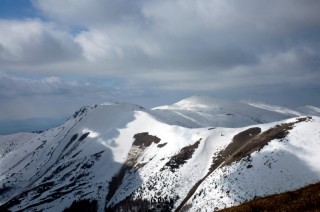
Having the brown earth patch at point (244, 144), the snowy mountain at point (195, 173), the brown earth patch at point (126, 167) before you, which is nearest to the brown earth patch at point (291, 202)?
the snowy mountain at point (195, 173)

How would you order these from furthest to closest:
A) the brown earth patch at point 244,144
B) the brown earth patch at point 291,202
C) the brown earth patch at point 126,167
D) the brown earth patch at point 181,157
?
the brown earth patch at point 126,167, the brown earth patch at point 181,157, the brown earth patch at point 244,144, the brown earth patch at point 291,202

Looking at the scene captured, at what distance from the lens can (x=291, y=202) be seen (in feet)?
80.6

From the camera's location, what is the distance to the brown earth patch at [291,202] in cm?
2305

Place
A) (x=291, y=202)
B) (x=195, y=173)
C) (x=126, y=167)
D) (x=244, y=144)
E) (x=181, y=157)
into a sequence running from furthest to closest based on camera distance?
(x=126, y=167) < (x=181, y=157) < (x=244, y=144) < (x=195, y=173) < (x=291, y=202)

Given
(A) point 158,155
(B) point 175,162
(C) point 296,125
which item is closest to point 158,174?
(B) point 175,162

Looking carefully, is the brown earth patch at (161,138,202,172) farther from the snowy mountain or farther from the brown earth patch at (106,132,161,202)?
the brown earth patch at (106,132,161,202)

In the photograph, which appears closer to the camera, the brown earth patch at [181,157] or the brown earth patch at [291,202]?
the brown earth patch at [291,202]

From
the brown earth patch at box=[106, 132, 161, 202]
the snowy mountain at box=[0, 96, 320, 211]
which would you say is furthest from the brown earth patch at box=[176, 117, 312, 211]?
the brown earth patch at box=[106, 132, 161, 202]

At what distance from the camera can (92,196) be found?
15750 cm

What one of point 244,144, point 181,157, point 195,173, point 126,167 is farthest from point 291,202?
point 126,167

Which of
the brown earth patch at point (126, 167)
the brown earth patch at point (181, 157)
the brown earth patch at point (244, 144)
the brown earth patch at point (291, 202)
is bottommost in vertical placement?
the brown earth patch at point (126, 167)

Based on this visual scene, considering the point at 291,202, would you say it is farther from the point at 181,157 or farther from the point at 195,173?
the point at 181,157

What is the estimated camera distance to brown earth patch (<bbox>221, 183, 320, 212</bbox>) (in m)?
23.0

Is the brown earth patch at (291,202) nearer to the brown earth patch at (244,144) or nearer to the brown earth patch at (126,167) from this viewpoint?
the brown earth patch at (244,144)
